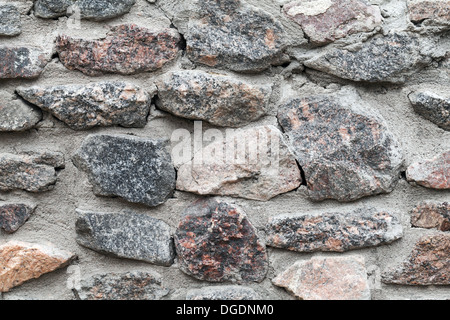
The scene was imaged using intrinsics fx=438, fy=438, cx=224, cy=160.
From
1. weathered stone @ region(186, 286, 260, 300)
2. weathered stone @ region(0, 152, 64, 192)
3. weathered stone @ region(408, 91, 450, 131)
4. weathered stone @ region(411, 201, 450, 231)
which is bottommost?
weathered stone @ region(186, 286, 260, 300)

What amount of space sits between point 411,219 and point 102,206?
2.25 feet

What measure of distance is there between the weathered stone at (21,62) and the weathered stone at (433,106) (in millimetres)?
813

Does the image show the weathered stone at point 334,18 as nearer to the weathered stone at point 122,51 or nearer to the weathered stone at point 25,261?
the weathered stone at point 122,51

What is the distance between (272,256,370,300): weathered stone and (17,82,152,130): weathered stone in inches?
20.6

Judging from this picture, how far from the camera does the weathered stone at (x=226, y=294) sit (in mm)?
973

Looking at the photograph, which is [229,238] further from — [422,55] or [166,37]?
[422,55]

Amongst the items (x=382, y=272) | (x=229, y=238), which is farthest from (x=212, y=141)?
(x=382, y=272)

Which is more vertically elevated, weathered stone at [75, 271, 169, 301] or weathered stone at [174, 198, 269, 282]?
weathered stone at [174, 198, 269, 282]

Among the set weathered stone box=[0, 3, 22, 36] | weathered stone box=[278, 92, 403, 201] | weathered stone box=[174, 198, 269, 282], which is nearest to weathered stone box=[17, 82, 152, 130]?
weathered stone box=[0, 3, 22, 36]

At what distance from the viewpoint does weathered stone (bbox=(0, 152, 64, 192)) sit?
3.16 feet

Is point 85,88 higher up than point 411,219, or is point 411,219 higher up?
point 85,88

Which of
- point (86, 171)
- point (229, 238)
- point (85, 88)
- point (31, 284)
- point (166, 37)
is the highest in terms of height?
point (166, 37)

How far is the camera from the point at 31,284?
1012mm

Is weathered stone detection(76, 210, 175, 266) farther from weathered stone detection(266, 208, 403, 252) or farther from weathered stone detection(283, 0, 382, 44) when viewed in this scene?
weathered stone detection(283, 0, 382, 44)
